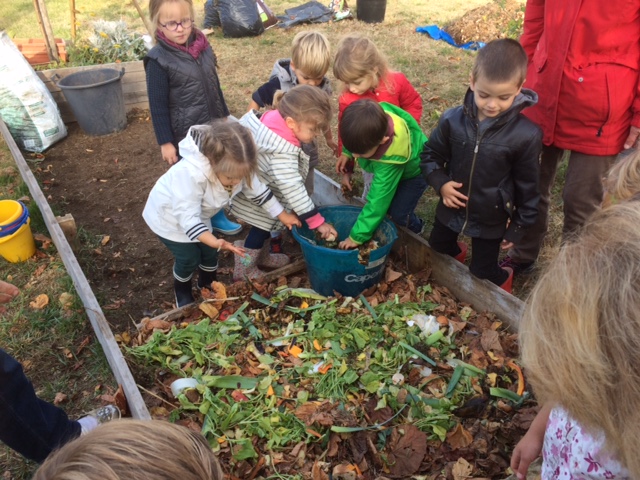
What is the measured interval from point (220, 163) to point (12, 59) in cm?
425

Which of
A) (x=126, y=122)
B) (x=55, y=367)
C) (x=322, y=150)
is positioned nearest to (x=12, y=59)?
(x=126, y=122)

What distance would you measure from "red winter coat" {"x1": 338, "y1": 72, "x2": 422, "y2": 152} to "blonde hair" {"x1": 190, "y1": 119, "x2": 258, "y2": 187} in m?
0.90

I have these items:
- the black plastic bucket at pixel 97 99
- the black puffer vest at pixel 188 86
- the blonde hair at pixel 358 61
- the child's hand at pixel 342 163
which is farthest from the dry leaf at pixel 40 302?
the black plastic bucket at pixel 97 99

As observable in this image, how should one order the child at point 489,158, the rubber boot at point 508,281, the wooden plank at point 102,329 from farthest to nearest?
the rubber boot at point 508,281 < the child at point 489,158 < the wooden plank at point 102,329

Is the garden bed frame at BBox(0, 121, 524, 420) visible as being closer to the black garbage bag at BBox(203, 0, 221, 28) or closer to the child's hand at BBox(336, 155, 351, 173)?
the child's hand at BBox(336, 155, 351, 173)

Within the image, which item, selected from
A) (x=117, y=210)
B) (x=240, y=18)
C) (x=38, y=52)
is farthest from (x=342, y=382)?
(x=240, y=18)

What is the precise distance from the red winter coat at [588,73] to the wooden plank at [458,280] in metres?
0.96

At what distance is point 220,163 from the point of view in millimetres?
2902

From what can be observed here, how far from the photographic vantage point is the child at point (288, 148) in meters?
3.21

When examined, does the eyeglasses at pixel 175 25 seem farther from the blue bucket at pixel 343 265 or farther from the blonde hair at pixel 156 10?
the blue bucket at pixel 343 265

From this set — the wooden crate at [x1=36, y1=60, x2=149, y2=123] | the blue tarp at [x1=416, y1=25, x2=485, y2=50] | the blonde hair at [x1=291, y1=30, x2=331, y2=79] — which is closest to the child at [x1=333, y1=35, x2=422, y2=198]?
the blonde hair at [x1=291, y1=30, x2=331, y2=79]

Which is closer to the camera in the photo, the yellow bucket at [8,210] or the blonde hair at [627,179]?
the blonde hair at [627,179]

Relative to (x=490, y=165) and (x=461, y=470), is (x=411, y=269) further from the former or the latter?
(x=461, y=470)

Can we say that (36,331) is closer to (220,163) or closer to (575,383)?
(220,163)
